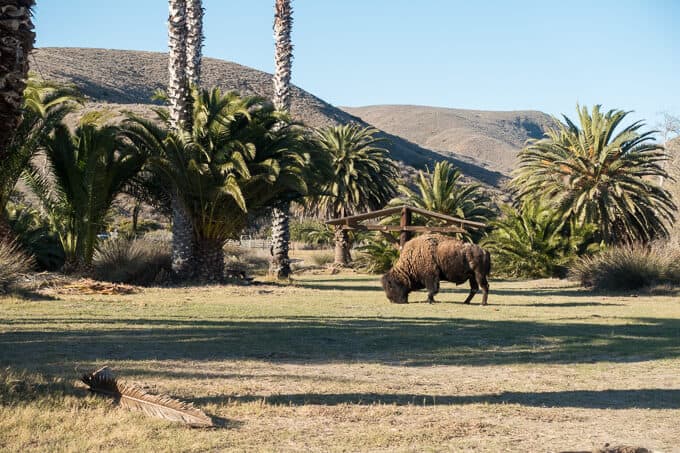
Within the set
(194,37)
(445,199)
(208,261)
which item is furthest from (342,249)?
(194,37)

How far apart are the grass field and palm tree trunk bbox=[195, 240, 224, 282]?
18.4ft

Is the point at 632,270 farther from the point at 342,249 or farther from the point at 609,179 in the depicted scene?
the point at 342,249

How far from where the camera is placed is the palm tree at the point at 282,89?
28547mm

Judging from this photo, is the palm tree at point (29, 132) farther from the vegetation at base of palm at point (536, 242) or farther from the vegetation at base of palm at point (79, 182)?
the vegetation at base of palm at point (536, 242)

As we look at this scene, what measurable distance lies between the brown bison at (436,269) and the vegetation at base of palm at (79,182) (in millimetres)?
8205

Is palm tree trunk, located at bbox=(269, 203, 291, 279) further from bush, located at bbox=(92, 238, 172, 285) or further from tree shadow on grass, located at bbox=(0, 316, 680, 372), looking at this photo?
tree shadow on grass, located at bbox=(0, 316, 680, 372)

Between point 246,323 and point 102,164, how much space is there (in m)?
9.50

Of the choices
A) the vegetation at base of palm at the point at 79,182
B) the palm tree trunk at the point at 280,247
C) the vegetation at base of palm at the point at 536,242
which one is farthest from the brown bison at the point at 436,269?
the vegetation at base of palm at the point at 536,242

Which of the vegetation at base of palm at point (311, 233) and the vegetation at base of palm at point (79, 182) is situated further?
the vegetation at base of palm at point (311, 233)

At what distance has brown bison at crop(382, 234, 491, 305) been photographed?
787 inches

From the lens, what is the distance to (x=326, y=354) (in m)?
11.0

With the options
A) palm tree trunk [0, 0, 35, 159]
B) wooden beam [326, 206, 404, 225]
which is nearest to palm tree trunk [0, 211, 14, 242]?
wooden beam [326, 206, 404, 225]

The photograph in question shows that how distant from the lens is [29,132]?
843 inches

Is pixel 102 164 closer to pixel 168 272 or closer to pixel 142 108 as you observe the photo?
pixel 168 272
